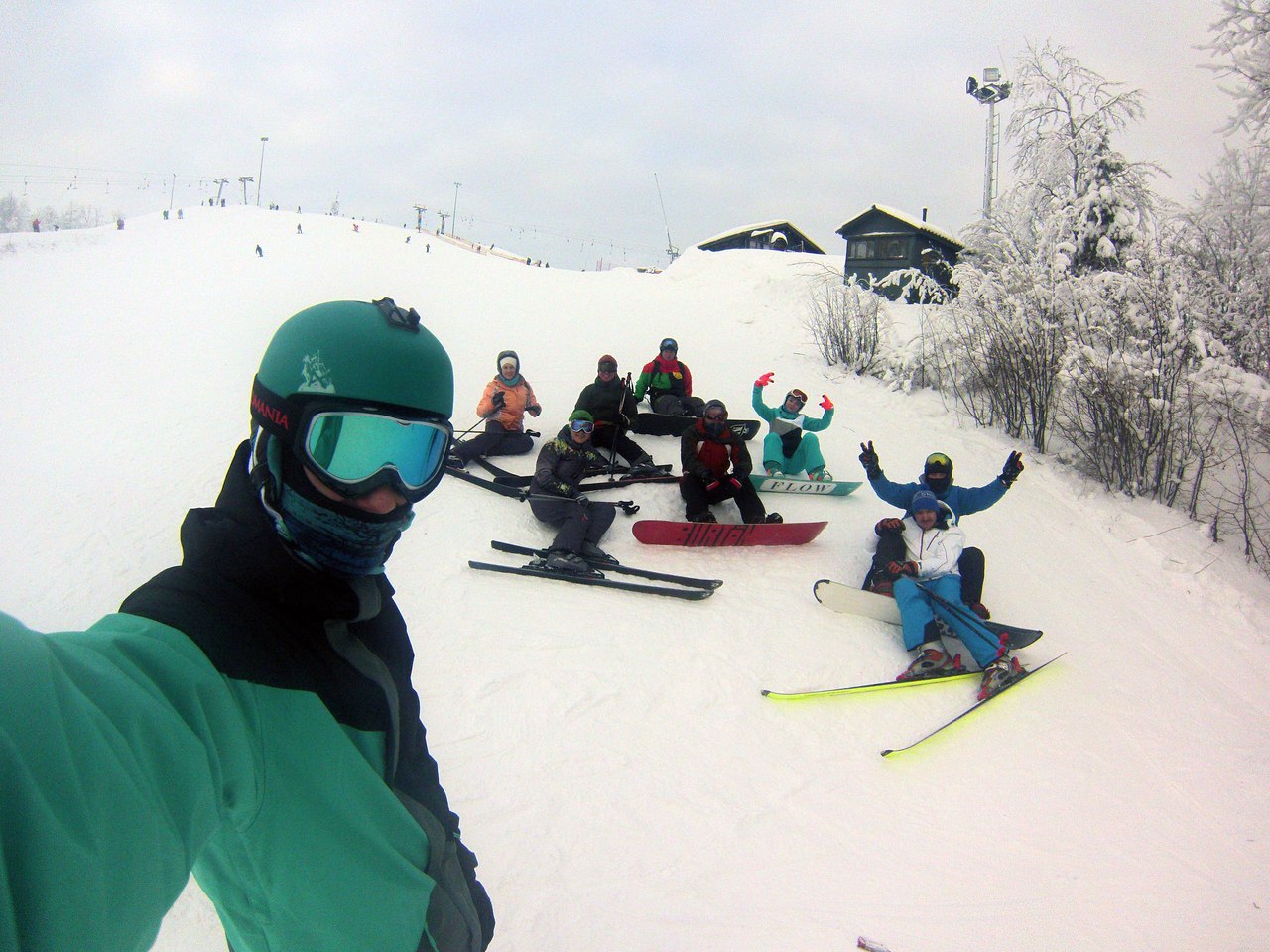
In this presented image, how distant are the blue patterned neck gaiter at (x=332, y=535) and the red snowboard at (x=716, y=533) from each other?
4686 millimetres

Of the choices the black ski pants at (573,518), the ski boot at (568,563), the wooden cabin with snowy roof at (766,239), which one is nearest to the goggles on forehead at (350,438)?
the ski boot at (568,563)

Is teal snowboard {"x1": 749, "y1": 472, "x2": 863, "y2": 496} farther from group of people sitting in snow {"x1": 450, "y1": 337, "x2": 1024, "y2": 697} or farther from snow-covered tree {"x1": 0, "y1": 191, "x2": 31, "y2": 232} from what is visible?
snow-covered tree {"x1": 0, "y1": 191, "x2": 31, "y2": 232}

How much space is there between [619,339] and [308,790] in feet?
41.0

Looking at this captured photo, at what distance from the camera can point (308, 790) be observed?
2.71 feet

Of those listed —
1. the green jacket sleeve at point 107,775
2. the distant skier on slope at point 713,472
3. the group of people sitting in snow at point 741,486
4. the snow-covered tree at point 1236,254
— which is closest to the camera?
the green jacket sleeve at point 107,775

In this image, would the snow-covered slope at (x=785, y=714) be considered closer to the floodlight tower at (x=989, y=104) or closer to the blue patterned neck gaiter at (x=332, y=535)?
the blue patterned neck gaiter at (x=332, y=535)

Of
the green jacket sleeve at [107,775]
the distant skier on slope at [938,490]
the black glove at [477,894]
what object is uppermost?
the green jacket sleeve at [107,775]

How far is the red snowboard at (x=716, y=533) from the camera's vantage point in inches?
229

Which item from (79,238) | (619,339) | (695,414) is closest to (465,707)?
(695,414)

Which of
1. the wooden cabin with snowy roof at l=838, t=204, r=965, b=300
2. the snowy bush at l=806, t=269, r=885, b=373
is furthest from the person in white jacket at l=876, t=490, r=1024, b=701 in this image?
the wooden cabin with snowy roof at l=838, t=204, r=965, b=300

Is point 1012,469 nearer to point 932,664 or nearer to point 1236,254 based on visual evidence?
point 932,664

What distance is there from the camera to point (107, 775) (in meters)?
0.52

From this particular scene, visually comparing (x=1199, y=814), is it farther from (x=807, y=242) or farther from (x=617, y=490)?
(x=807, y=242)

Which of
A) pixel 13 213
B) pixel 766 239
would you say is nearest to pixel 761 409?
pixel 766 239
